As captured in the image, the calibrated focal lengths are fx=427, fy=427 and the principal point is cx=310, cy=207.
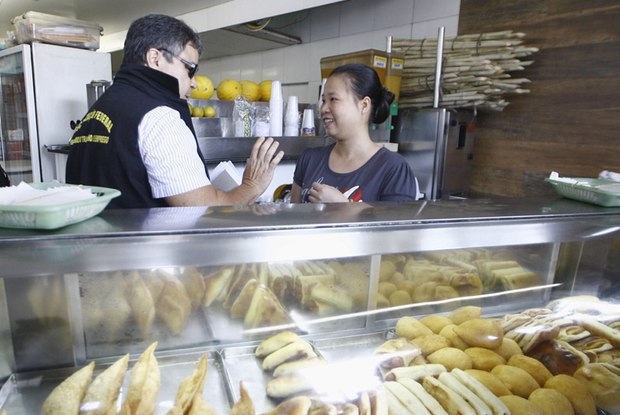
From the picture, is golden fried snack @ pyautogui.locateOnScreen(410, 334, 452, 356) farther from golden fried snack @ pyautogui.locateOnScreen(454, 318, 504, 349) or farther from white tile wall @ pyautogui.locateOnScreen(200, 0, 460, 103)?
white tile wall @ pyautogui.locateOnScreen(200, 0, 460, 103)

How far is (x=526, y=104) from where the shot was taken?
3328 mm

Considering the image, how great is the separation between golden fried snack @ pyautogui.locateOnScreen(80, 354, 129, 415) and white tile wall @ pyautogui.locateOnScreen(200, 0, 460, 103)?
3.76m

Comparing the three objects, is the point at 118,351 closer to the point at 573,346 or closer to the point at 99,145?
the point at 99,145

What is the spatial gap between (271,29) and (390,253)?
4.61 meters

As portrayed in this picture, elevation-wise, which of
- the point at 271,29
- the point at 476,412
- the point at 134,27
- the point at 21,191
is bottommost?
the point at 476,412

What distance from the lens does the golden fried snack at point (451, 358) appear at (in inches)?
35.5

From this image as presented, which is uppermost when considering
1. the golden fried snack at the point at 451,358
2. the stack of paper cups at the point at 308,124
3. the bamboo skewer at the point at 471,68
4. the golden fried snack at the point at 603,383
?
the bamboo skewer at the point at 471,68

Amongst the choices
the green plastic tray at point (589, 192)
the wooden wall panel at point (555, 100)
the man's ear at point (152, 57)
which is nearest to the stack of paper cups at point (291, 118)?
the man's ear at point (152, 57)

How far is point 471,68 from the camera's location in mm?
3215

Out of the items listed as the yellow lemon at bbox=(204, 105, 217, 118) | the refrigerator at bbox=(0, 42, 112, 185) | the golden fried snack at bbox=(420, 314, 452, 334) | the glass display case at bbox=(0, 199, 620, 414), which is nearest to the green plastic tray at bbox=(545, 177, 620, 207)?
the glass display case at bbox=(0, 199, 620, 414)

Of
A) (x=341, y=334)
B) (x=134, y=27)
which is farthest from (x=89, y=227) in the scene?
(x=134, y=27)

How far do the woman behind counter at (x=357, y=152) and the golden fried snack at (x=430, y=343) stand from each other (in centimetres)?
84

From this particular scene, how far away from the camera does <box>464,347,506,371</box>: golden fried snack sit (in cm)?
92

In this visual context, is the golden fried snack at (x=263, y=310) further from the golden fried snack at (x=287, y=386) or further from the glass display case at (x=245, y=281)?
the golden fried snack at (x=287, y=386)
